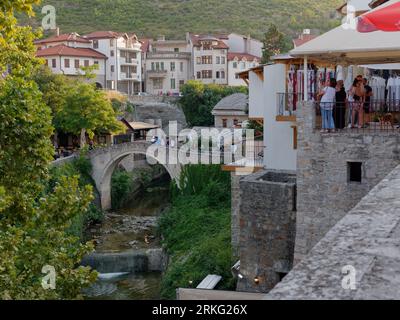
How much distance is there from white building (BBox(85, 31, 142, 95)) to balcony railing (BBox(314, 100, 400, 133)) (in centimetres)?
6289

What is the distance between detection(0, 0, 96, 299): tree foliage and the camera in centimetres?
1004

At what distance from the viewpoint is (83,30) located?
102 meters

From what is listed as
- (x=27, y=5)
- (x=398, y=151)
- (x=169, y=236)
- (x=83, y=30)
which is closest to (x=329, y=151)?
(x=398, y=151)

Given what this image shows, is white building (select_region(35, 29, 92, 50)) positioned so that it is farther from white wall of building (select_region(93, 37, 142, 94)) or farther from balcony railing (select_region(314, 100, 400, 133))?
balcony railing (select_region(314, 100, 400, 133))

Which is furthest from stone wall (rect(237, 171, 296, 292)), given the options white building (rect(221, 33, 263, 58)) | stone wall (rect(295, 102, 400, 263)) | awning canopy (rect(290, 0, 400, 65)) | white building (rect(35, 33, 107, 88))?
white building (rect(221, 33, 263, 58))

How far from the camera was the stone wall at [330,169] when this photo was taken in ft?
40.9

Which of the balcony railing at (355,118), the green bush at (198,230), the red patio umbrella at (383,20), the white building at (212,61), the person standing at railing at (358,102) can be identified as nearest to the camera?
the red patio umbrella at (383,20)

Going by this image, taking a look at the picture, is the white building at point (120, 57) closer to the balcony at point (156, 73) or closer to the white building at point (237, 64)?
the balcony at point (156, 73)

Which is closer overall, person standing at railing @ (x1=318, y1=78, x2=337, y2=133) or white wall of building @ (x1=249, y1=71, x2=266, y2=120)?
person standing at railing @ (x1=318, y1=78, x2=337, y2=133)

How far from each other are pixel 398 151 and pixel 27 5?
7581 millimetres

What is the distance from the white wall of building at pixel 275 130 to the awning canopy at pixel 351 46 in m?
5.36

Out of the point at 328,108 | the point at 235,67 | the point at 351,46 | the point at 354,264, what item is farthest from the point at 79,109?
the point at 354,264

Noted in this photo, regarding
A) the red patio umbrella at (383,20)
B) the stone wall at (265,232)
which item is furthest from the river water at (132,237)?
the red patio umbrella at (383,20)

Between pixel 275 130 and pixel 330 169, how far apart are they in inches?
299
